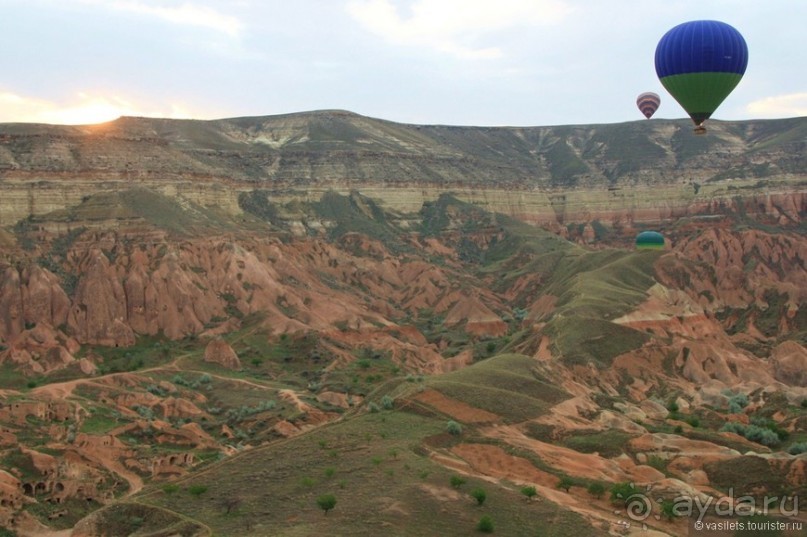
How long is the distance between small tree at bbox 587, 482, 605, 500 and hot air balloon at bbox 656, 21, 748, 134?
31765mm

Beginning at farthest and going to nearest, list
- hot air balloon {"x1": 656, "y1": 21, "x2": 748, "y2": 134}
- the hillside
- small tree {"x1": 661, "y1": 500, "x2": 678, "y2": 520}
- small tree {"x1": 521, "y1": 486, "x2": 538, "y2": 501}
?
1. hot air balloon {"x1": 656, "y1": 21, "x2": 748, "y2": 134}
2. the hillside
3. small tree {"x1": 661, "y1": 500, "x2": 678, "y2": 520}
4. small tree {"x1": 521, "y1": 486, "x2": 538, "y2": 501}

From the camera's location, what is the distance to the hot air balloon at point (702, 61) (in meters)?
69.0

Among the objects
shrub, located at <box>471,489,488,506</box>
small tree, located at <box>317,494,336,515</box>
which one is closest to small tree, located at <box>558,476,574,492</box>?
shrub, located at <box>471,489,488,506</box>

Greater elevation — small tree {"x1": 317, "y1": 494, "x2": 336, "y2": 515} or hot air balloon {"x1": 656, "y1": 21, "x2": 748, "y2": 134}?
hot air balloon {"x1": 656, "y1": 21, "x2": 748, "y2": 134}

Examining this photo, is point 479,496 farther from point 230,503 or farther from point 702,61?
point 702,61

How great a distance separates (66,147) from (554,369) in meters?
65.0

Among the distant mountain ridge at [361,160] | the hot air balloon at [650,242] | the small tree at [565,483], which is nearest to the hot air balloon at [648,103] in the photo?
the distant mountain ridge at [361,160]

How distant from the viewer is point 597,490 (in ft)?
144

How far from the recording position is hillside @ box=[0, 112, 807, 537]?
146 ft

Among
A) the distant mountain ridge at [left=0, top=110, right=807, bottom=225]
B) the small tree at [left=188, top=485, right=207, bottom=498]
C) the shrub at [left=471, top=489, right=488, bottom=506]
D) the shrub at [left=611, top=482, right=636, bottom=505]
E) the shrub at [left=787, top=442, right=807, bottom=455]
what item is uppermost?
the distant mountain ridge at [left=0, top=110, right=807, bottom=225]

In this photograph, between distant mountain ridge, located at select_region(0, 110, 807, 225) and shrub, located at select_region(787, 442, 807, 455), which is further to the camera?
distant mountain ridge, located at select_region(0, 110, 807, 225)

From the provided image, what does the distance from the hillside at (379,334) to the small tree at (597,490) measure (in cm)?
43

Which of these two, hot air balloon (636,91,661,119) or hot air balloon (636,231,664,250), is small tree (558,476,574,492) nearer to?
hot air balloon (636,231,664,250)

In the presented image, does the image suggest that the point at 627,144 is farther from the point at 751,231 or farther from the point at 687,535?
the point at 687,535
